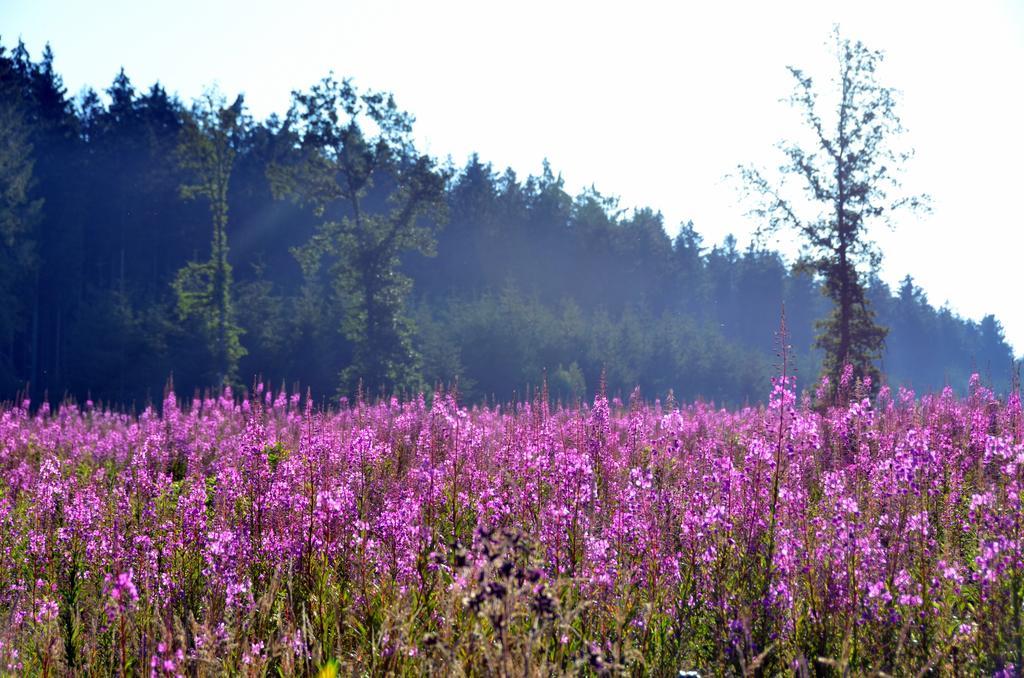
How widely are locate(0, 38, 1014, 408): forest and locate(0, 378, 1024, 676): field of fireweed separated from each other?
407 cm

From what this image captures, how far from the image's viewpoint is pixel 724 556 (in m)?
4.05

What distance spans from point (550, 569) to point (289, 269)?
67592 mm

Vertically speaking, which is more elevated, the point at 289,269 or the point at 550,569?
the point at 289,269

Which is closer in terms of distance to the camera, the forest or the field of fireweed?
the field of fireweed

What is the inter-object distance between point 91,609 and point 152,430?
7833 mm

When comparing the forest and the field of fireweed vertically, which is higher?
the forest

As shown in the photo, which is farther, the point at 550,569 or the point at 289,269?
the point at 289,269

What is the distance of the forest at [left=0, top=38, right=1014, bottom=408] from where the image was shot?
3266cm

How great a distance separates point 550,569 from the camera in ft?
14.5

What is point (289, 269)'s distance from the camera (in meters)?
68.2

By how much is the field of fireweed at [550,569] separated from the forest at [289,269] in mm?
4074

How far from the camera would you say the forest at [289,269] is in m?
32.7

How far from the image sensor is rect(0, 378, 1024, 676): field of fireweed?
3.38 meters

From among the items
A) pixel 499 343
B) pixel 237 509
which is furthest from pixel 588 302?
pixel 237 509
